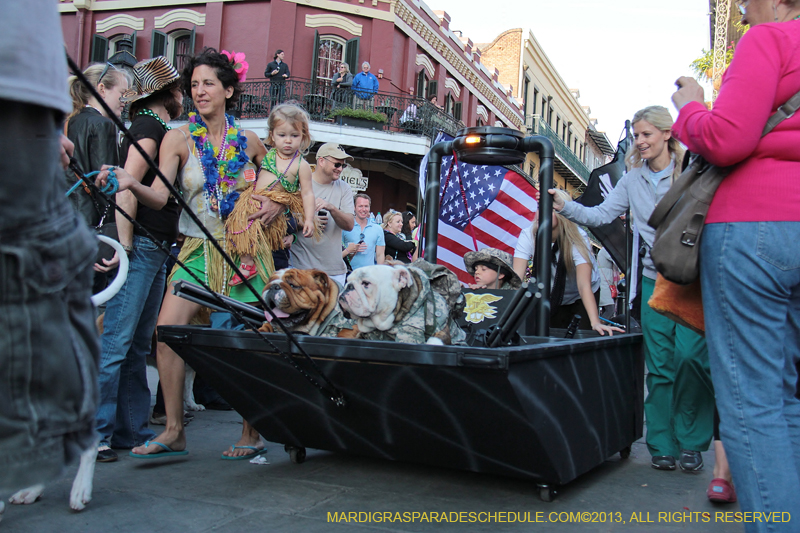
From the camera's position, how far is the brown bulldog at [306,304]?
3021 mm

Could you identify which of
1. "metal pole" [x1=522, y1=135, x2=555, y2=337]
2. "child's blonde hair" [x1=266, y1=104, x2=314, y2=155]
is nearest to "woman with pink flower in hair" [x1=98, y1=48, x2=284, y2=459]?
"child's blonde hair" [x1=266, y1=104, x2=314, y2=155]

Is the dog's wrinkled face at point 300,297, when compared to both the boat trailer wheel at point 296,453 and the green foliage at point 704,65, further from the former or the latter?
the green foliage at point 704,65

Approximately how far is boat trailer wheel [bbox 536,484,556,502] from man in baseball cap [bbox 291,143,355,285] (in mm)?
1997

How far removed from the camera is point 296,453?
3.67 m

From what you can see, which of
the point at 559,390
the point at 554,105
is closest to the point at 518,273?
the point at 559,390

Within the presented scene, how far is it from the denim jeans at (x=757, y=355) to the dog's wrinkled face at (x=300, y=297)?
1.66 metres

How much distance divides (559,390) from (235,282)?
6.11 feet

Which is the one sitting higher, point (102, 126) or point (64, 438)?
point (102, 126)

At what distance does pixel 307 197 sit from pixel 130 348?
4.42ft

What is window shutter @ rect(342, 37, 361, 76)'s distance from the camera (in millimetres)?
21578

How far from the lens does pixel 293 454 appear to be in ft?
12.0

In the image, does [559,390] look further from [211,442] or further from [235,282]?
[211,442]

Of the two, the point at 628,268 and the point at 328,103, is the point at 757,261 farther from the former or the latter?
the point at 328,103

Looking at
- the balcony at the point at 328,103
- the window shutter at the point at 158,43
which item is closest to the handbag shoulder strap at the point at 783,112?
the balcony at the point at 328,103
